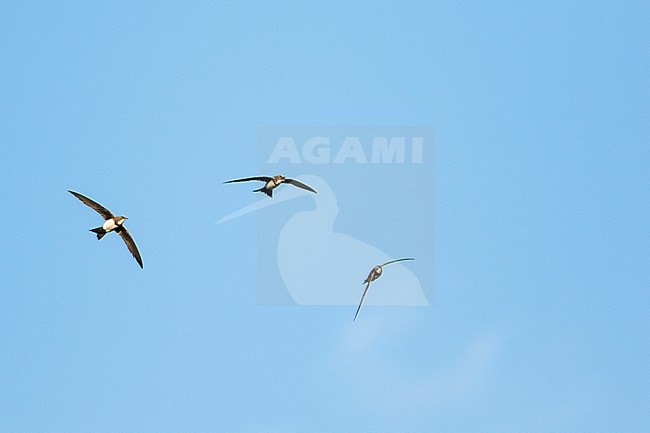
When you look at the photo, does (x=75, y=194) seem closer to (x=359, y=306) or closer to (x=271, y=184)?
(x=271, y=184)

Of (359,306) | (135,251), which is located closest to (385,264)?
(359,306)

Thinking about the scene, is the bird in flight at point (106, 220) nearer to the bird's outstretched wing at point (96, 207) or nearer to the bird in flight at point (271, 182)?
the bird's outstretched wing at point (96, 207)

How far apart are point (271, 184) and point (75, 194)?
8.92 metres

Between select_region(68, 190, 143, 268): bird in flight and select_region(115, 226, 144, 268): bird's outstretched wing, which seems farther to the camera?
select_region(115, 226, 144, 268): bird's outstretched wing

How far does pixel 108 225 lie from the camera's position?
157 ft

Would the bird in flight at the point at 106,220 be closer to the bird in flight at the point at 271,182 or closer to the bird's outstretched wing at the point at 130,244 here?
the bird's outstretched wing at the point at 130,244

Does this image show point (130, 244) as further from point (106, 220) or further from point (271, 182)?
point (271, 182)

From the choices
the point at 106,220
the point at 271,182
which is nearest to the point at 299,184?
the point at 271,182

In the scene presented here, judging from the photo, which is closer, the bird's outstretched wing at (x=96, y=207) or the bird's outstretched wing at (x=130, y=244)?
the bird's outstretched wing at (x=96, y=207)

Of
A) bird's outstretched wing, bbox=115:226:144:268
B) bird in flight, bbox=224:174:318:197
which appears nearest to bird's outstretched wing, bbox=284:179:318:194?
bird in flight, bbox=224:174:318:197

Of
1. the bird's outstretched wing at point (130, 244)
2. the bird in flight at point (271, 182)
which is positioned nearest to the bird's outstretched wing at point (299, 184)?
the bird in flight at point (271, 182)

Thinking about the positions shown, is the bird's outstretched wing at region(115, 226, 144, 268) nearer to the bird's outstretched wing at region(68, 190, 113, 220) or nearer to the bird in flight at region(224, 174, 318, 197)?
the bird's outstretched wing at region(68, 190, 113, 220)

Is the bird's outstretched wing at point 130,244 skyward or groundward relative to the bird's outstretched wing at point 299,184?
groundward

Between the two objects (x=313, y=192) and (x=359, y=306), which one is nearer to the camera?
(x=359, y=306)
